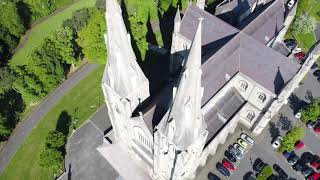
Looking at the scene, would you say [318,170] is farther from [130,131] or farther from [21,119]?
[21,119]

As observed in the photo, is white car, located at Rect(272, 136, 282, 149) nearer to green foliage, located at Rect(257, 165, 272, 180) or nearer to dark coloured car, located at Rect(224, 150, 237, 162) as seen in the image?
green foliage, located at Rect(257, 165, 272, 180)

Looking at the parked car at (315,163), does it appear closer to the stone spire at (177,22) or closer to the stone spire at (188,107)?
the stone spire at (188,107)

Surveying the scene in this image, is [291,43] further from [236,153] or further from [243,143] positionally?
[236,153]

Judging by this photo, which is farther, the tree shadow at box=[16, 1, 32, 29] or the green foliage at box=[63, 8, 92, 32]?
the tree shadow at box=[16, 1, 32, 29]

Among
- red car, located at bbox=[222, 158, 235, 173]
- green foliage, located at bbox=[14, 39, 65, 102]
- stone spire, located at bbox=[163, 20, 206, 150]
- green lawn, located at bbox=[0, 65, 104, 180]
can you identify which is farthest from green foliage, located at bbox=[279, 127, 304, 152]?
green foliage, located at bbox=[14, 39, 65, 102]

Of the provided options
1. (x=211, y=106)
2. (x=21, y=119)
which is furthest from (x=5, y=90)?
(x=211, y=106)

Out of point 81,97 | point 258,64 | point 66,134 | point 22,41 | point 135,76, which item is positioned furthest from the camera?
point 22,41
